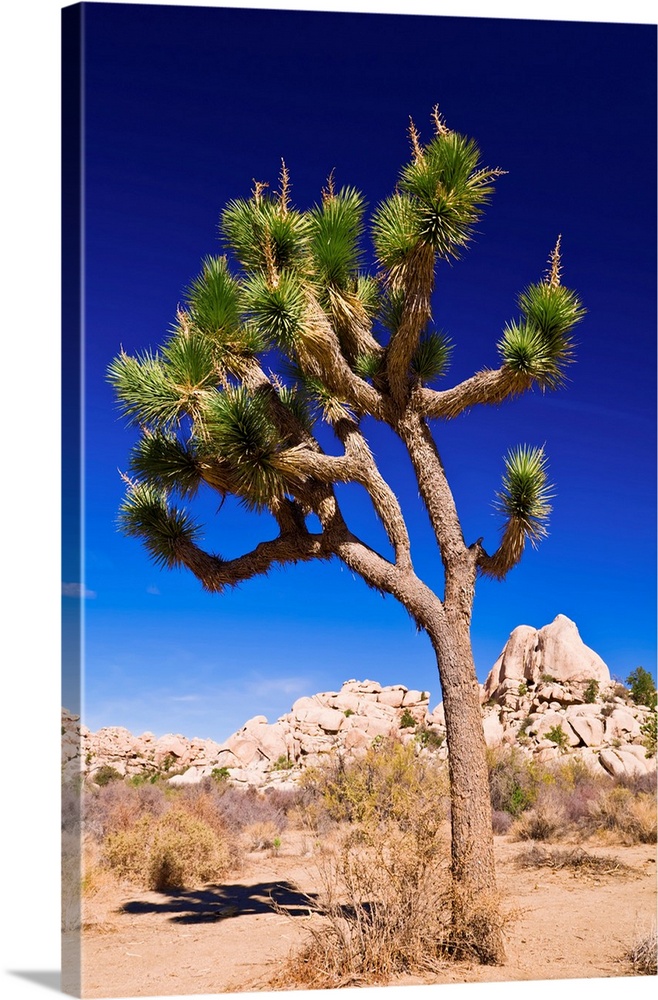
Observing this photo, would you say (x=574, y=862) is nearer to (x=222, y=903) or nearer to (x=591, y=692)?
(x=222, y=903)

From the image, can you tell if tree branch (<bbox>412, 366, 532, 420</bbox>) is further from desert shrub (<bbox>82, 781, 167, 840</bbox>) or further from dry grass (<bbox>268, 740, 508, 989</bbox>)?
desert shrub (<bbox>82, 781, 167, 840</bbox>)

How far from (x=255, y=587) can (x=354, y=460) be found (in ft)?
45.9

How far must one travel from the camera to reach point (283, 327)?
7.50 metres

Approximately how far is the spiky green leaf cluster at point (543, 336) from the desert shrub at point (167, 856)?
22.4 ft

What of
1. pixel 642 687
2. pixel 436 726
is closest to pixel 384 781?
pixel 436 726

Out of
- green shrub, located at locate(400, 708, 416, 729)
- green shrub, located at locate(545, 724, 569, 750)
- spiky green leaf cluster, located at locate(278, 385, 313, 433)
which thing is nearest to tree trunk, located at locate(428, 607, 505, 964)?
spiky green leaf cluster, located at locate(278, 385, 313, 433)

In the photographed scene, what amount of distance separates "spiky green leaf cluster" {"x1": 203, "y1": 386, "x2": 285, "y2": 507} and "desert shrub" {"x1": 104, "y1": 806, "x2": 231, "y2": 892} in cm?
537

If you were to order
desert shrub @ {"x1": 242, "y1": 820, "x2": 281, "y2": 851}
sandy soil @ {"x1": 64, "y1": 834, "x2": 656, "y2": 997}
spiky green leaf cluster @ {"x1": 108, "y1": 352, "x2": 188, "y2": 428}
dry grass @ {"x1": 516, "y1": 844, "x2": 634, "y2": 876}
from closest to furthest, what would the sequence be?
sandy soil @ {"x1": 64, "y1": 834, "x2": 656, "y2": 997} → spiky green leaf cluster @ {"x1": 108, "y1": 352, "x2": 188, "y2": 428} → dry grass @ {"x1": 516, "y1": 844, "x2": 634, "y2": 876} → desert shrub @ {"x1": 242, "y1": 820, "x2": 281, "y2": 851}

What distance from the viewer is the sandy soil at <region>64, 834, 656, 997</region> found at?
714cm

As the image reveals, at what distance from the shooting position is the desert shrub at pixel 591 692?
2431 centimetres

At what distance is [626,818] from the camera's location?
13.7 metres

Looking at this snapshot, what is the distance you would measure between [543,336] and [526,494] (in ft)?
4.12
